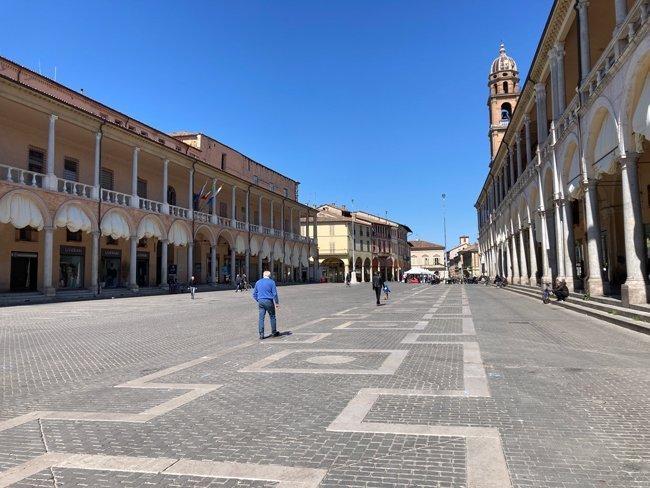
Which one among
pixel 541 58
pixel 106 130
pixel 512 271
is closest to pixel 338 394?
pixel 541 58

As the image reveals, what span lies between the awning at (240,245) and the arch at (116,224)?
49.6 feet

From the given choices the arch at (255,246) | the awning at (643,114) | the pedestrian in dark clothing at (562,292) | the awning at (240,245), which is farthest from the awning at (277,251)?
the awning at (643,114)

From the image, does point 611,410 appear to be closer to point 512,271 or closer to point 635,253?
point 635,253

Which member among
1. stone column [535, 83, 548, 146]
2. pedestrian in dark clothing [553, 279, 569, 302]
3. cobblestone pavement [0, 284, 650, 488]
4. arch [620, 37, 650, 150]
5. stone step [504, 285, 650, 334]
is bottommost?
cobblestone pavement [0, 284, 650, 488]

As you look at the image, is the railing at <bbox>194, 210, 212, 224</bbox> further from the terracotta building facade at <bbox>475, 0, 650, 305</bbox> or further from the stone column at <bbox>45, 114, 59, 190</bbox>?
the terracotta building facade at <bbox>475, 0, 650, 305</bbox>

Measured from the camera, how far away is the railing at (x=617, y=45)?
1228cm

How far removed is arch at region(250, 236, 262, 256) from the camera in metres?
49.2

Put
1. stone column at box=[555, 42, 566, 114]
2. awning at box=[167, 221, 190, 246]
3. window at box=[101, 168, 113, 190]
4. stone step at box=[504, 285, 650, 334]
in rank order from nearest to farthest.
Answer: stone step at box=[504, 285, 650, 334] < stone column at box=[555, 42, 566, 114] < window at box=[101, 168, 113, 190] < awning at box=[167, 221, 190, 246]

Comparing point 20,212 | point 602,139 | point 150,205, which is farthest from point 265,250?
point 602,139

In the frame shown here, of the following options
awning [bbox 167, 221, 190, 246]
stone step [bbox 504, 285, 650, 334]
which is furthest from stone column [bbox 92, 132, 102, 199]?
stone step [bbox 504, 285, 650, 334]

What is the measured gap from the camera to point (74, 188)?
27.2 meters

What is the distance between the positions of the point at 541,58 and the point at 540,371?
73.2 feet

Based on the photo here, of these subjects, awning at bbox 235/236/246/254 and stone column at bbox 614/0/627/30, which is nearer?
stone column at bbox 614/0/627/30

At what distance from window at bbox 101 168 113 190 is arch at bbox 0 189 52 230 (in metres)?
8.10
